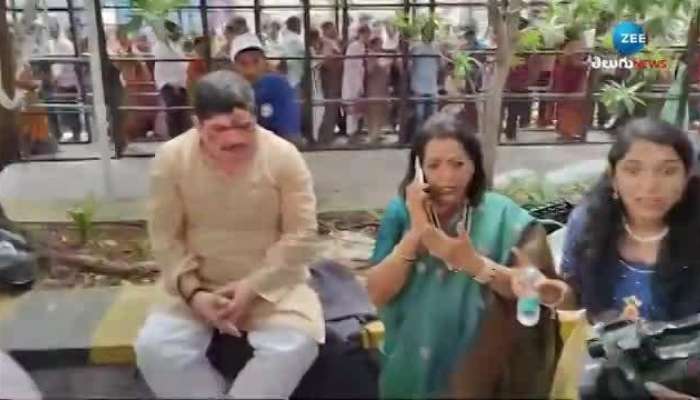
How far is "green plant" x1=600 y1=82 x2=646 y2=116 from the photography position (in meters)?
0.99

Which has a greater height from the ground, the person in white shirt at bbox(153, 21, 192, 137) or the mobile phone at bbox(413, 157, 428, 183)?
the person in white shirt at bbox(153, 21, 192, 137)

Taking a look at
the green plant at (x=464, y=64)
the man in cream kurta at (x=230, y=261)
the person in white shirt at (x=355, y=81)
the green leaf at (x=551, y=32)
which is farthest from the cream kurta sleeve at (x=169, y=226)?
the green leaf at (x=551, y=32)

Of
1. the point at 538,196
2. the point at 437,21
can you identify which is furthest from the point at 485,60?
the point at 538,196

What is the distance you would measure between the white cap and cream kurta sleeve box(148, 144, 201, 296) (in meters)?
0.15

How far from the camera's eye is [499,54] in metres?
0.99

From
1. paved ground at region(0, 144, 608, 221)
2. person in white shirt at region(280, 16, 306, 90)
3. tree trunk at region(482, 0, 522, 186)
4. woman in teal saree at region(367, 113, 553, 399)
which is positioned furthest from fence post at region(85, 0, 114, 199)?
tree trunk at region(482, 0, 522, 186)

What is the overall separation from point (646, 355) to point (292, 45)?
57 centimetres

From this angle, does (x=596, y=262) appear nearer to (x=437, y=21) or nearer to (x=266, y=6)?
(x=437, y=21)

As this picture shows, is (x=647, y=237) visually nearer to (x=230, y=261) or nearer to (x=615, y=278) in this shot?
(x=615, y=278)

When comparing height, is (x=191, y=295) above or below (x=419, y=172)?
below

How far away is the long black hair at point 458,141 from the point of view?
0.86m

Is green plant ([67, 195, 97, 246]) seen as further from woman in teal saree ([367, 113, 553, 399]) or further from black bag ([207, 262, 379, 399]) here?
woman in teal saree ([367, 113, 553, 399])

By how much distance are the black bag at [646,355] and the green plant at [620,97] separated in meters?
0.27

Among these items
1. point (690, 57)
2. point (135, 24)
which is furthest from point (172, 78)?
point (690, 57)
